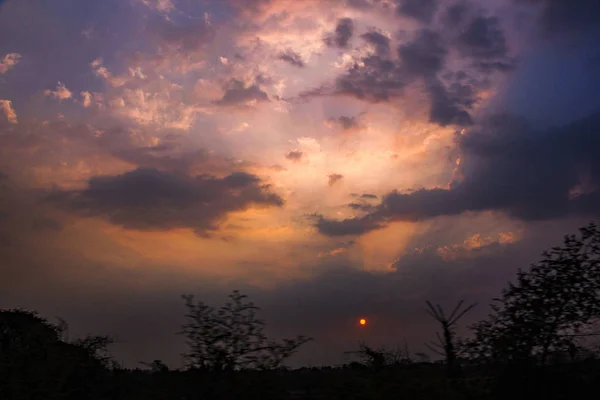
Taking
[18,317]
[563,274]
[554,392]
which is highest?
[18,317]

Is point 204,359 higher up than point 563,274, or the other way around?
point 563,274

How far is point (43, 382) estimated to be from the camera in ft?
36.7

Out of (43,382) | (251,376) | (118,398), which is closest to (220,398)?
(251,376)

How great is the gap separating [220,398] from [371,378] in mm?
2987

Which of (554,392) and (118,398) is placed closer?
(554,392)

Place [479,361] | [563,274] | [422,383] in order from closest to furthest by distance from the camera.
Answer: [422,383], [479,361], [563,274]

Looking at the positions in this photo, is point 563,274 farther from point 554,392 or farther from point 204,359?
point 204,359

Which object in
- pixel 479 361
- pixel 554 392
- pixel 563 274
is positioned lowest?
pixel 554 392

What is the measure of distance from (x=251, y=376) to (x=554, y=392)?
5.93m

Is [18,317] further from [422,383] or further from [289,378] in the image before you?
[422,383]

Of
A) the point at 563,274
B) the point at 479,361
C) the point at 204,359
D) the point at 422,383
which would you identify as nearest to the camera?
the point at 422,383

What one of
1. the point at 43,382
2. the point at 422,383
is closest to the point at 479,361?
the point at 422,383

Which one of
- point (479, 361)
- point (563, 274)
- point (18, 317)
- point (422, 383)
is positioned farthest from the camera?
point (18, 317)

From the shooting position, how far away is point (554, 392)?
10719 mm
